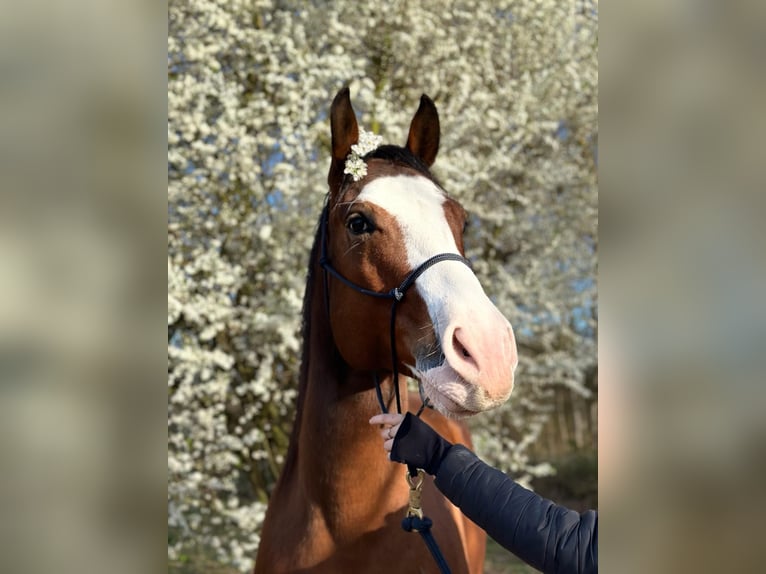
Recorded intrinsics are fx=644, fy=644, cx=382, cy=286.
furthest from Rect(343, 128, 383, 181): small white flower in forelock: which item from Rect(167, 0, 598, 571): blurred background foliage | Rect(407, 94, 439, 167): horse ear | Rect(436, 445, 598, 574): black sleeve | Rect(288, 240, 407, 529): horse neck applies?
Rect(167, 0, 598, 571): blurred background foliage

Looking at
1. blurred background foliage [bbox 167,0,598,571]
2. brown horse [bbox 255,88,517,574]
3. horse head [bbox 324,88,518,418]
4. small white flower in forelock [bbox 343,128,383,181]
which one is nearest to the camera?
horse head [bbox 324,88,518,418]

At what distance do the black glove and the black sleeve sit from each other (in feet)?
0.18

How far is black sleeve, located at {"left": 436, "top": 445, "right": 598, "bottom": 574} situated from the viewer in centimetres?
140

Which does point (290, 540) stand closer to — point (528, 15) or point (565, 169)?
point (565, 169)

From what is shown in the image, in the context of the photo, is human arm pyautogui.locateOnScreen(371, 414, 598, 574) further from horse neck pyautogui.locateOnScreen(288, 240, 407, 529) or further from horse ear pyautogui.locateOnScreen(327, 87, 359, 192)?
horse ear pyautogui.locateOnScreen(327, 87, 359, 192)

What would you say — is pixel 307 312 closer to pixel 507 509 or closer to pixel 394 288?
pixel 394 288

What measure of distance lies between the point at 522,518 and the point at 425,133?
65.8 inches

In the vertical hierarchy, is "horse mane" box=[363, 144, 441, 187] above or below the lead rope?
above

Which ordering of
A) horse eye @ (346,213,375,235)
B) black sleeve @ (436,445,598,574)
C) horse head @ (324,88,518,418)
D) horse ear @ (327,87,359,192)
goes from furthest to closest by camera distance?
horse ear @ (327,87,359,192), horse eye @ (346,213,375,235), horse head @ (324,88,518,418), black sleeve @ (436,445,598,574)

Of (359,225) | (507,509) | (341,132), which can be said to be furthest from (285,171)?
(507,509)

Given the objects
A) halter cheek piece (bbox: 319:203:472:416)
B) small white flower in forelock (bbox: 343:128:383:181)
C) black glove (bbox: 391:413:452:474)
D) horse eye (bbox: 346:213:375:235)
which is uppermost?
small white flower in forelock (bbox: 343:128:383:181)

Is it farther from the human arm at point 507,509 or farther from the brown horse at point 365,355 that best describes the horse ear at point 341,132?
the human arm at point 507,509

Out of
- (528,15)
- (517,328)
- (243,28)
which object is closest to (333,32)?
(243,28)
